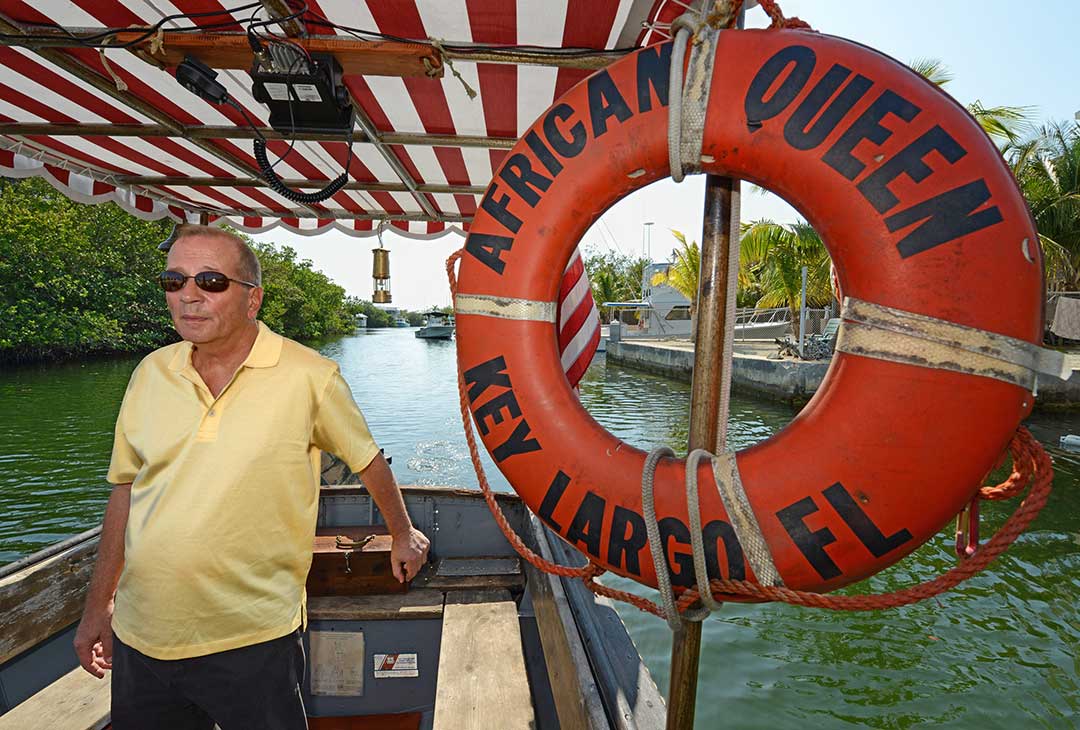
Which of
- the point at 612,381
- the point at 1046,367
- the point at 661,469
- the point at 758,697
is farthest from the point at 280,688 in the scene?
the point at 612,381

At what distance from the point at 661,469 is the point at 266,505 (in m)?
0.86

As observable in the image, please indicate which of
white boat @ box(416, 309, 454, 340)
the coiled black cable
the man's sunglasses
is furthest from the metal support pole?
white boat @ box(416, 309, 454, 340)

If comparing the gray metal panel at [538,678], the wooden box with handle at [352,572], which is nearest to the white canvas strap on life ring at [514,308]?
the gray metal panel at [538,678]

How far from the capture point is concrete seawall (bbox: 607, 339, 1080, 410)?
33.3 feet

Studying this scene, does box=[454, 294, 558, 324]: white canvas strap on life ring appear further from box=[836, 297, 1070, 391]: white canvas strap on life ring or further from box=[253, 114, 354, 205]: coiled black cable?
box=[253, 114, 354, 205]: coiled black cable

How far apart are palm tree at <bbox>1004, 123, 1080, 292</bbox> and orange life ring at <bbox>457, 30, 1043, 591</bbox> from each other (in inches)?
648

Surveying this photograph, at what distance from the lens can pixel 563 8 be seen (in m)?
1.86

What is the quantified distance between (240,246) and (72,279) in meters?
25.4

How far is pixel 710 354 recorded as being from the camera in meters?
1.35

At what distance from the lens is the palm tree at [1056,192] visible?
47.1ft

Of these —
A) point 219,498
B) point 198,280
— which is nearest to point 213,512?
point 219,498

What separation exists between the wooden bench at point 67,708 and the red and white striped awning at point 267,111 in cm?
212

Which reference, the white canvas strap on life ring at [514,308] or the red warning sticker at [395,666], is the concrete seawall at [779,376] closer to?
the red warning sticker at [395,666]

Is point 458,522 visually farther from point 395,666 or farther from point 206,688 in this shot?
point 206,688
